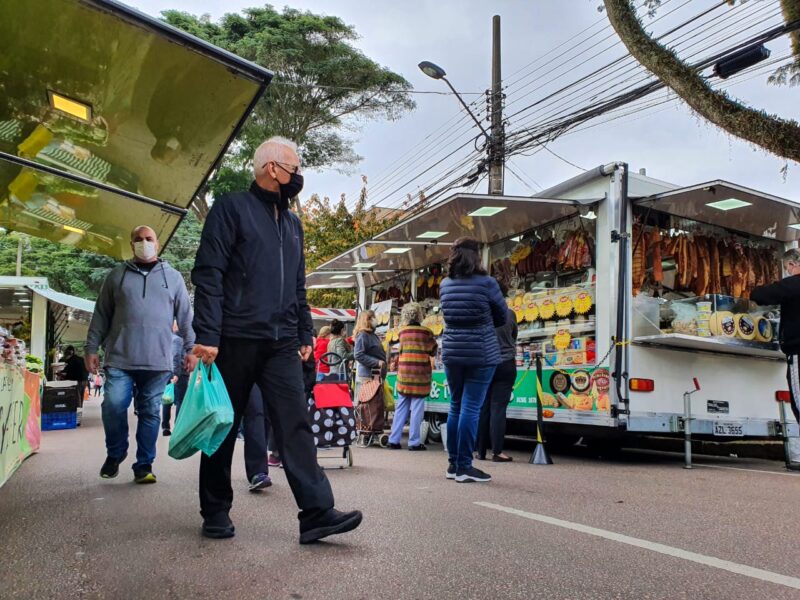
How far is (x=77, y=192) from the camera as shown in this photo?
5715 mm

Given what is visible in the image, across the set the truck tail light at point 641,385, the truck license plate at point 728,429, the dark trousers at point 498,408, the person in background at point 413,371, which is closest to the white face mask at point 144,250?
the dark trousers at point 498,408

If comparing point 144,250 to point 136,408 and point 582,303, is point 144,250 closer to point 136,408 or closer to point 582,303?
point 136,408

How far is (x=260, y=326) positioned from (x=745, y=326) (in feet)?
20.1

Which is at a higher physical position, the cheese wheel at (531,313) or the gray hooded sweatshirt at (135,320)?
the cheese wheel at (531,313)

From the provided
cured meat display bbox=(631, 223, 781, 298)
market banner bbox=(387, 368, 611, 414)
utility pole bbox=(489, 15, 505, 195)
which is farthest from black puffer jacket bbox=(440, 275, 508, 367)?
utility pole bbox=(489, 15, 505, 195)

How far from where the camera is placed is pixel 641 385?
23.8ft

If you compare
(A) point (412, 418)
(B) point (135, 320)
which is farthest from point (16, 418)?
(A) point (412, 418)

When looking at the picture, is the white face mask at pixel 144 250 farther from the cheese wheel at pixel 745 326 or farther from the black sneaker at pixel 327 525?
the cheese wheel at pixel 745 326

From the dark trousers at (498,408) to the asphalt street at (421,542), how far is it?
59.3 inches

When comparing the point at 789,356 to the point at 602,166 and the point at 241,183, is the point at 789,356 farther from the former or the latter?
the point at 241,183

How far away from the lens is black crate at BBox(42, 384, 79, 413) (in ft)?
43.8

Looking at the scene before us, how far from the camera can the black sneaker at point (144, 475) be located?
5449 mm

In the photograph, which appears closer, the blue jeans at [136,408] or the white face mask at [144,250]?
the blue jeans at [136,408]

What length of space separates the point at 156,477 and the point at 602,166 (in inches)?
212
